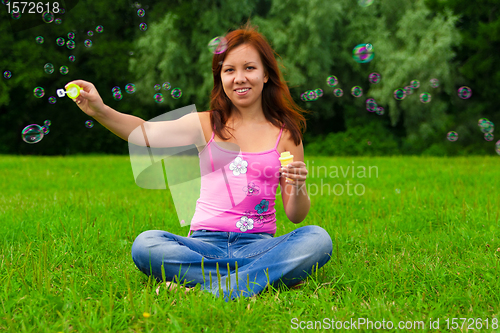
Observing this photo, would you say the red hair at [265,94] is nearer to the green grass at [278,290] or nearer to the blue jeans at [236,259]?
the blue jeans at [236,259]

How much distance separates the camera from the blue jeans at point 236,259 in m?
2.14

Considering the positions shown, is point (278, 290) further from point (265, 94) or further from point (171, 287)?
point (265, 94)

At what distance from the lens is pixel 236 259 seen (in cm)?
231

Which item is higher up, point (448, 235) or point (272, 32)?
point (272, 32)

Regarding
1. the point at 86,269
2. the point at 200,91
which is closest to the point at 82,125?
the point at 200,91

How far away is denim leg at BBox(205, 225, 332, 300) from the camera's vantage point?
82.9 inches

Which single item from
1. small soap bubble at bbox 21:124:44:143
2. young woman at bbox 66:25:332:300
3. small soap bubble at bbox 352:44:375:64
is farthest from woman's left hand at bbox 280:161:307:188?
small soap bubble at bbox 352:44:375:64

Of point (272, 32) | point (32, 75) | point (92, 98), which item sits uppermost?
point (272, 32)

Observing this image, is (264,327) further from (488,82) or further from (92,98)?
(488,82)

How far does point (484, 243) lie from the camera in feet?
9.63

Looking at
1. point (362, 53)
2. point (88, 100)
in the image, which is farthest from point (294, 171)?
point (362, 53)

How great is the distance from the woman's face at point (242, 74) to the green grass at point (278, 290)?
1.14 meters

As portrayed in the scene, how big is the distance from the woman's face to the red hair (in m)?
0.05

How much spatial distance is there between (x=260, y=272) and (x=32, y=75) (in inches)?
662
